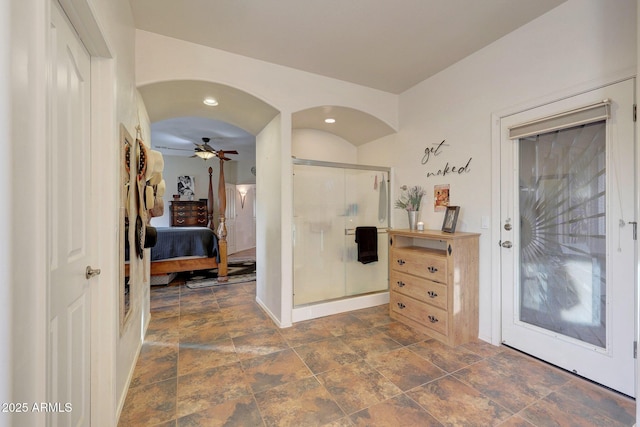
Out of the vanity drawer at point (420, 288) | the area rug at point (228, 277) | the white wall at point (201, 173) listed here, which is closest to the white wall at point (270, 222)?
the vanity drawer at point (420, 288)

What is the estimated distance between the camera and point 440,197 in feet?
10.2

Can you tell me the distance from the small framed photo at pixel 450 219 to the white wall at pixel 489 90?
0.15m

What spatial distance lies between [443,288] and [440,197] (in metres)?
1.06

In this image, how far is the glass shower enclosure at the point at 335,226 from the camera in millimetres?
3357

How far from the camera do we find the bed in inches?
183

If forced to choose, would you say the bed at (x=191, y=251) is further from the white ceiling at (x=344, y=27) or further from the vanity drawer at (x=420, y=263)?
the vanity drawer at (x=420, y=263)

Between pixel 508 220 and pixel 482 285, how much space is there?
69 centimetres

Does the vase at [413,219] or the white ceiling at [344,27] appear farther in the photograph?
the vase at [413,219]

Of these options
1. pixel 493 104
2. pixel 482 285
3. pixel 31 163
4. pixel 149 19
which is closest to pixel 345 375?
pixel 482 285

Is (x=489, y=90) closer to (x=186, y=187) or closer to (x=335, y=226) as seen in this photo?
(x=335, y=226)

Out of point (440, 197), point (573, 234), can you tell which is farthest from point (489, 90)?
point (573, 234)

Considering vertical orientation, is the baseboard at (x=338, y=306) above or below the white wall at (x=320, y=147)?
below

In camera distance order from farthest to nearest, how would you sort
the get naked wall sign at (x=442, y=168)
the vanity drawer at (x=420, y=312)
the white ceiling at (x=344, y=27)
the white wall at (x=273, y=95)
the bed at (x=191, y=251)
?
1. the bed at (x=191, y=251)
2. the get naked wall sign at (x=442, y=168)
3. the vanity drawer at (x=420, y=312)
4. the white wall at (x=273, y=95)
5. the white ceiling at (x=344, y=27)

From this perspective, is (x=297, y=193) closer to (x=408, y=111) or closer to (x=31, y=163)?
(x=408, y=111)
